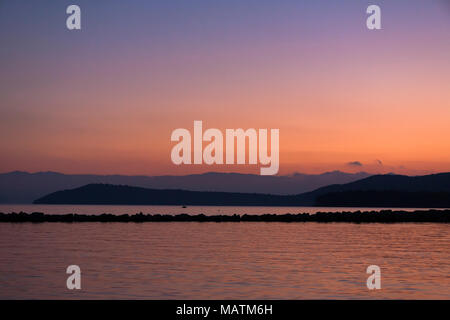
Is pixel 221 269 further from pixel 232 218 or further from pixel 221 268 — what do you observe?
pixel 232 218

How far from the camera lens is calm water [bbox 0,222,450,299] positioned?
53.4 ft

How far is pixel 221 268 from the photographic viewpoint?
2136cm

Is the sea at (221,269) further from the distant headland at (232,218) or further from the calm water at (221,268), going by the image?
the distant headland at (232,218)

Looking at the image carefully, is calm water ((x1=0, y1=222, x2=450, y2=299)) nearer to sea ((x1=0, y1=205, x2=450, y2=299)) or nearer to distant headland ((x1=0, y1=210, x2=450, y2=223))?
sea ((x1=0, y1=205, x2=450, y2=299))

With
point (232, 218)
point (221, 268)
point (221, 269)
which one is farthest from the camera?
point (232, 218)

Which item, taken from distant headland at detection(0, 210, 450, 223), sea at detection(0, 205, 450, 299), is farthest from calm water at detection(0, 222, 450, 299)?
distant headland at detection(0, 210, 450, 223)

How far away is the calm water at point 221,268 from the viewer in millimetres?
16281

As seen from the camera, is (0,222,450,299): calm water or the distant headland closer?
(0,222,450,299): calm water

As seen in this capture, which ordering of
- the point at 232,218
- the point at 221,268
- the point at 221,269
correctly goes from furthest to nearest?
the point at 232,218 < the point at 221,268 < the point at 221,269

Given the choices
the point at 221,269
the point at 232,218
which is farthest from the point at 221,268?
the point at 232,218

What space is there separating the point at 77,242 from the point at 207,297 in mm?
18664

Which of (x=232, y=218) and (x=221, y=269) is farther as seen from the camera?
(x=232, y=218)

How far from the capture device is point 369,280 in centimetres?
1831
